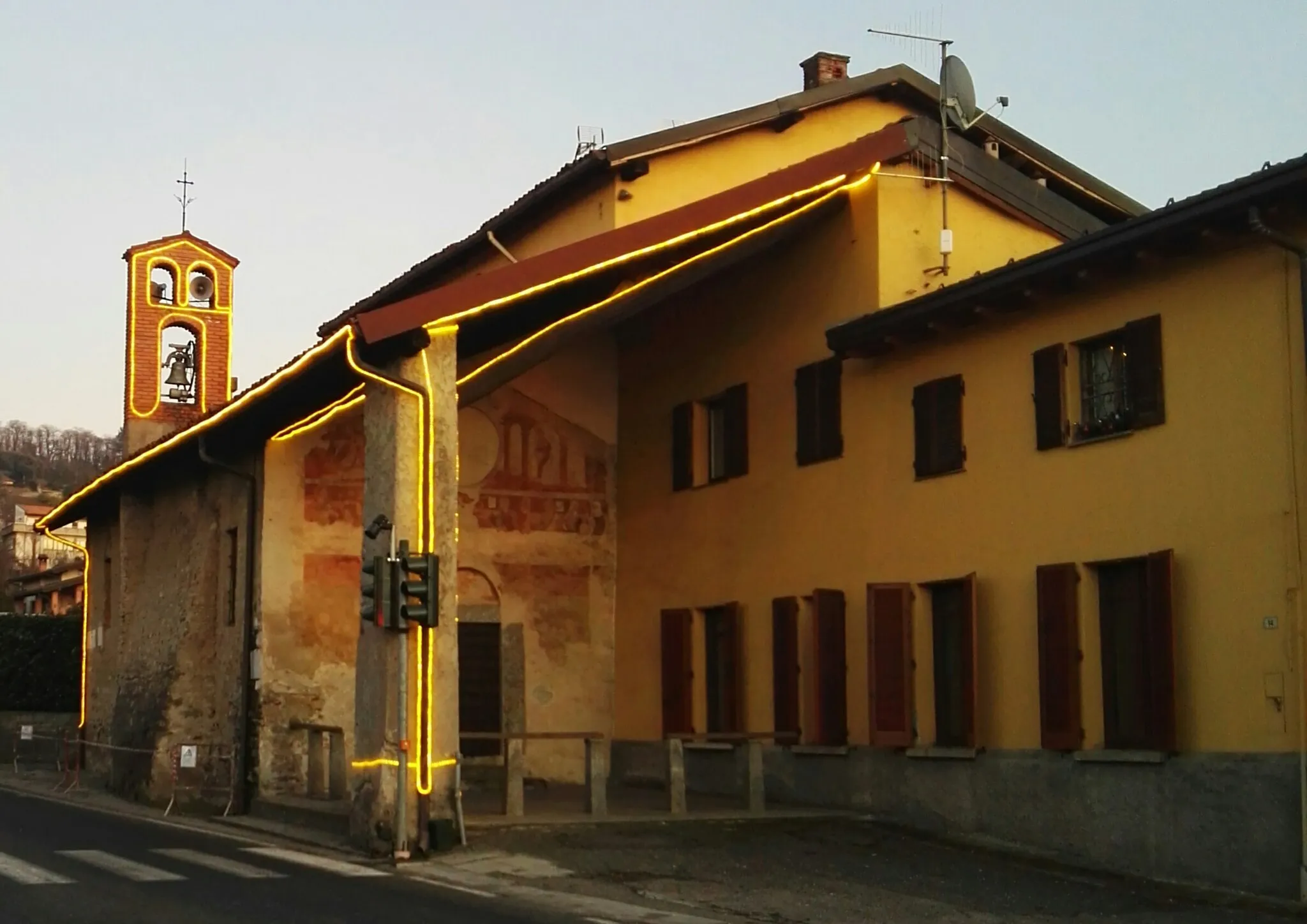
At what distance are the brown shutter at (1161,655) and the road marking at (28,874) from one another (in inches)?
363

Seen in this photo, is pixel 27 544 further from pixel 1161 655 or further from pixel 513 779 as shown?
pixel 1161 655

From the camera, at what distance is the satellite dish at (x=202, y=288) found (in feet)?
104

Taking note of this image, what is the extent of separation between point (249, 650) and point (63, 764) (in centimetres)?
1097

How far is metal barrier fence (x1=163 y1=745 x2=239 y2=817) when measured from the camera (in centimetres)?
2250

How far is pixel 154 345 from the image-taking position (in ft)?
102

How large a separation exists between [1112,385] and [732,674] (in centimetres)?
715

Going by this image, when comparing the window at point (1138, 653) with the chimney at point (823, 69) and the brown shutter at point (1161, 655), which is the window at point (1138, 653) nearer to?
the brown shutter at point (1161, 655)

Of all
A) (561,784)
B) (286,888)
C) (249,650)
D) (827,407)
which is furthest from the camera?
(561,784)

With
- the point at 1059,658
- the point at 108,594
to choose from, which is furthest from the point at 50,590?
the point at 1059,658

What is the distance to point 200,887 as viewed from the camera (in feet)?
42.9

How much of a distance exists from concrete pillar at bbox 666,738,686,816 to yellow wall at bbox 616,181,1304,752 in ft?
7.37

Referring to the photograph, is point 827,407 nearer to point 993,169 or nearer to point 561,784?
point 993,169

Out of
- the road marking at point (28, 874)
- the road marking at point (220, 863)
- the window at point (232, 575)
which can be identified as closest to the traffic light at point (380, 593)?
the road marking at point (220, 863)

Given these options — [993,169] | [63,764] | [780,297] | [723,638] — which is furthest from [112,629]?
[993,169]
